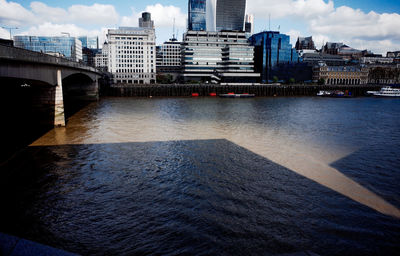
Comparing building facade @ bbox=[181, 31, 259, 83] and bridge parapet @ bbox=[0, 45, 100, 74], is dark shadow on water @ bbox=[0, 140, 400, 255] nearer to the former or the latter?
bridge parapet @ bbox=[0, 45, 100, 74]

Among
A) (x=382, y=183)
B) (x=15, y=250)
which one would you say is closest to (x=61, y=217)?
(x=15, y=250)

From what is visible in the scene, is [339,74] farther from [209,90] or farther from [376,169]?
[376,169]

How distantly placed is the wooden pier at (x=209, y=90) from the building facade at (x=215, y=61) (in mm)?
35974

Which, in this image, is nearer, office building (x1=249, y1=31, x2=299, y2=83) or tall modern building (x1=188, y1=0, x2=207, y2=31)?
office building (x1=249, y1=31, x2=299, y2=83)

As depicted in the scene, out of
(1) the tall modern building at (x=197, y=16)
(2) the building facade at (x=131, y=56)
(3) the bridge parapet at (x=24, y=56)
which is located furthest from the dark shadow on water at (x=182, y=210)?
(1) the tall modern building at (x=197, y=16)

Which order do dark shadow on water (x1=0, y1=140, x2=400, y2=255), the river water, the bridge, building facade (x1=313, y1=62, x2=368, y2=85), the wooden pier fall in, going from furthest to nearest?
building facade (x1=313, y1=62, x2=368, y2=85) < the wooden pier < the bridge < the river water < dark shadow on water (x1=0, y1=140, x2=400, y2=255)

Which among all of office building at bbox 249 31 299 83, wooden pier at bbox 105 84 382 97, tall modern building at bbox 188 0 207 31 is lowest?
wooden pier at bbox 105 84 382 97

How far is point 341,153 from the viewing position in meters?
24.3

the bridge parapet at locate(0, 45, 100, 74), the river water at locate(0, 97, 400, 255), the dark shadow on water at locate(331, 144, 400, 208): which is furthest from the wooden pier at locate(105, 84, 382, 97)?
the dark shadow on water at locate(331, 144, 400, 208)

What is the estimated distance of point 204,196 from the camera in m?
15.0

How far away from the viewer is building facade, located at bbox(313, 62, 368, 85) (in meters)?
161

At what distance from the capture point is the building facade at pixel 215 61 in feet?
488

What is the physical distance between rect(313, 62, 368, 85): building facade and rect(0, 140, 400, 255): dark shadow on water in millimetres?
158454

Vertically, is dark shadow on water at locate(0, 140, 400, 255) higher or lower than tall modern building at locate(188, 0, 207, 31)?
lower
